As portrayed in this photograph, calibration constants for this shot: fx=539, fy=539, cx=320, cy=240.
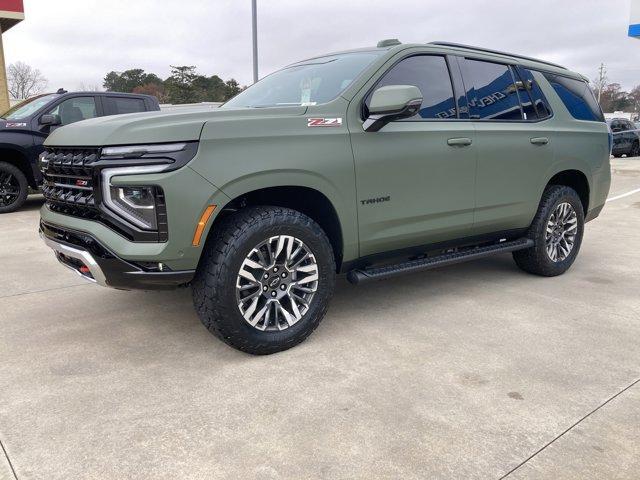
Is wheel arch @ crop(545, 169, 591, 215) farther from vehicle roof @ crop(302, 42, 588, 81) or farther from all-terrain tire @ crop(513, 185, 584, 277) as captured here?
vehicle roof @ crop(302, 42, 588, 81)

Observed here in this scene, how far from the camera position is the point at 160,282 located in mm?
2883

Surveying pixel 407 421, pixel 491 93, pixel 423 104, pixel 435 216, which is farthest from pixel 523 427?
pixel 491 93

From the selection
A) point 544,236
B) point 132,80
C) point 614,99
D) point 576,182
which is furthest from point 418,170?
point 614,99

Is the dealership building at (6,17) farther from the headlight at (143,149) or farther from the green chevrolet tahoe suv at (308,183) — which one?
the headlight at (143,149)

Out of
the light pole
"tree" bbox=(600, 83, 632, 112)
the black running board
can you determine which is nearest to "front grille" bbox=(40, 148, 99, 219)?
the black running board

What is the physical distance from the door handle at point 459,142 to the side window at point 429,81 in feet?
0.58

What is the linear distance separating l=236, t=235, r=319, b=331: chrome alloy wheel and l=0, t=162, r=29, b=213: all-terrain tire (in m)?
6.82

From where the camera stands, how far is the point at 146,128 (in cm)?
282

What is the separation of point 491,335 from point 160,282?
84.9 inches

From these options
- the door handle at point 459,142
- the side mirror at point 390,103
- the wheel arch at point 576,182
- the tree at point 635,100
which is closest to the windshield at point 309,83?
the side mirror at point 390,103

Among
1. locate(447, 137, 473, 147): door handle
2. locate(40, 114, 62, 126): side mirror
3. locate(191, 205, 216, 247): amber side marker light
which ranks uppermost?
locate(40, 114, 62, 126): side mirror

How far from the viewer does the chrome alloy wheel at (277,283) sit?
313 cm

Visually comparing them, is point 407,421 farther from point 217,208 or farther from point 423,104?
point 423,104

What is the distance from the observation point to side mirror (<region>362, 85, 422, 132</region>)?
325 cm
